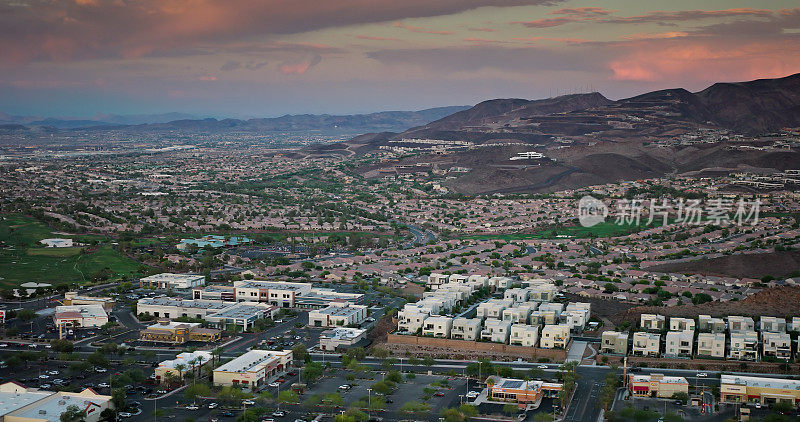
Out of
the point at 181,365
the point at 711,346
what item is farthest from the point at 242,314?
the point at 711,346

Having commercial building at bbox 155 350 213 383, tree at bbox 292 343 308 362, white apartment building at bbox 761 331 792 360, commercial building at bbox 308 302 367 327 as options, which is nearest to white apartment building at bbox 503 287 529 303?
commercial building at bbox 308 302 367 327

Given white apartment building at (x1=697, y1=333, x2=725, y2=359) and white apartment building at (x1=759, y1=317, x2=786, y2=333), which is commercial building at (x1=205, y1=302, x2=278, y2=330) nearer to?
white apartment building at (x1=697, y1=333, x2=725, y2=359)

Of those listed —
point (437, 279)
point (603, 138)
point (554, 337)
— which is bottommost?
point (437, 279)

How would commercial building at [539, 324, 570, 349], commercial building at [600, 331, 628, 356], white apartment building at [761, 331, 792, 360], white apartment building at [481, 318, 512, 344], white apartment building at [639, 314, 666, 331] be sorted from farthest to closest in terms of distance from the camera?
1. white apartment building at [639, 314, 666, 331]
2. white apartment building at [481, 318, 512, 344]
3. commercial building at [539, 324, 570, 349]
4. commercial building at [600, 331, 628, 356]
5. white apartment building at [761, 331, 792, 360]

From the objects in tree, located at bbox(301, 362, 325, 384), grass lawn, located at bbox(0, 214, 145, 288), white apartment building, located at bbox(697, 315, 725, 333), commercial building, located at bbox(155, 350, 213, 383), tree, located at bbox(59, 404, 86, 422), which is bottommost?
grass lawn, located at bbox(0, 214, 145, 288)

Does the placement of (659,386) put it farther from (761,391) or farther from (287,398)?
(287,398)

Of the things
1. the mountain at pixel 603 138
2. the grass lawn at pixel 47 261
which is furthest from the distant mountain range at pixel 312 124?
the grass lawn at pixel 47 261
